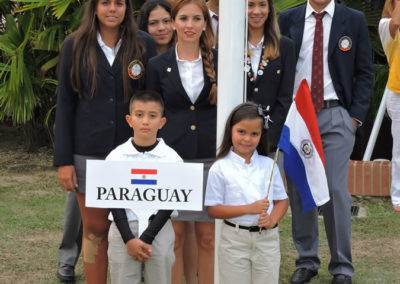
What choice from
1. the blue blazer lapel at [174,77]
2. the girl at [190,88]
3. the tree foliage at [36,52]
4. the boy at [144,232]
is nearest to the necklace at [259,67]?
the girl at [190,88]

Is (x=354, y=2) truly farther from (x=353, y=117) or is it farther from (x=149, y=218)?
(x=149, y=218)

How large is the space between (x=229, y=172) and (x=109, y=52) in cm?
95

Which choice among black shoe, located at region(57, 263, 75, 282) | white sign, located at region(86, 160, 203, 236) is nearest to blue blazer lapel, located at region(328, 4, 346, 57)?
white sign, located at region(86, 160, 203, 236)

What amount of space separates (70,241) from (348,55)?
2.10m

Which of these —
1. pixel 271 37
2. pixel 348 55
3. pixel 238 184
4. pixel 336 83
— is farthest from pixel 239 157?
pixel 348 55

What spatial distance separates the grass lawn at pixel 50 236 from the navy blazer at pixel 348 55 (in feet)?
3.74

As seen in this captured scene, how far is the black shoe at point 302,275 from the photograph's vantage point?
16.7 feet

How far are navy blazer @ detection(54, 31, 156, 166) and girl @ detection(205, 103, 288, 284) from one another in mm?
635

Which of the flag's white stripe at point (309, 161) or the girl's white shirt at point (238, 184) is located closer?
the girl's white shirt at point (238, 184)

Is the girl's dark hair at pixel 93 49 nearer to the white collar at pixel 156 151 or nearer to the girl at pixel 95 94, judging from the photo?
the girl at pixel 95 94

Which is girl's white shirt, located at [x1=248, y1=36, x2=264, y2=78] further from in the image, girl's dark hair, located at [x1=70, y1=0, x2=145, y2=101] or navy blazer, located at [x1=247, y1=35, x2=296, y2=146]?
girl's dark hair, located at [x1=70, y1=0, x2=145, y2=101]

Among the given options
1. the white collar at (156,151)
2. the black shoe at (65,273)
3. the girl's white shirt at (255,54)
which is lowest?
the black shoe at (65,273)

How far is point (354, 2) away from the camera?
866 centimetres

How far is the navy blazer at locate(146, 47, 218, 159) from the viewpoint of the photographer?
13.9 feet
